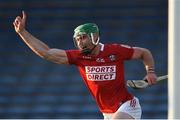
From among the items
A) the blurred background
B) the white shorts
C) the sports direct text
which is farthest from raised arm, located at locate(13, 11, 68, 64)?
the blurred background

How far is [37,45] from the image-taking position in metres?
5.59

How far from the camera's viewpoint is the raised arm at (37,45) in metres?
5.35

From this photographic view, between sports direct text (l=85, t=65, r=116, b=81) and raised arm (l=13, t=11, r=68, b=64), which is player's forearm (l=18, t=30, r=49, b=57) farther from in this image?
sports direct text (l=85, t=65, r=116, b=81)

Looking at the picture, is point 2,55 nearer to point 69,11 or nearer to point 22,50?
point 22,50

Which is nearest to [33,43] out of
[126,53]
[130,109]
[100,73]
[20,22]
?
[20,22]

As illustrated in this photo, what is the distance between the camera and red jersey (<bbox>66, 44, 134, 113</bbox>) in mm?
5742

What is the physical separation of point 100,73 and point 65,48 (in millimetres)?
5039

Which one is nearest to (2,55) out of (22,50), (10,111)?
(22,50)

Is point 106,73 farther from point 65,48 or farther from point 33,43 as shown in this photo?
point 65,48

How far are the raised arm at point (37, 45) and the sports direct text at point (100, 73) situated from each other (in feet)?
0.66

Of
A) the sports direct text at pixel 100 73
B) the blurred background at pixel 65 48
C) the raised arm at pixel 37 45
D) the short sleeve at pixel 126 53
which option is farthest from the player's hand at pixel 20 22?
the blurred background at pixel 65 48

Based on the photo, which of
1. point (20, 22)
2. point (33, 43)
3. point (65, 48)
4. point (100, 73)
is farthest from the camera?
point (65, 48)

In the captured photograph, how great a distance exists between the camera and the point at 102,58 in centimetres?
579

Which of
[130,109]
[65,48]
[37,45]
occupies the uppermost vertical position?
[37,45]
